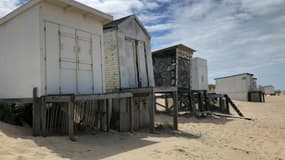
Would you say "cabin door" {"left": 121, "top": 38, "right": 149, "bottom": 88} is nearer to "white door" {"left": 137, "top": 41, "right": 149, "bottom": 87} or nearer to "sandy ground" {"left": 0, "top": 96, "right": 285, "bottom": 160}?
"white door" {"left": 137, "top": 41, "right": 149, "bottom": 87}

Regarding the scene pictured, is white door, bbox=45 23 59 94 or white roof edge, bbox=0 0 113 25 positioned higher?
white roof edge, bbox=0 0 113 25

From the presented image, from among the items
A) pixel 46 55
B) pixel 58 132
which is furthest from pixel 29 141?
pixel 46 55

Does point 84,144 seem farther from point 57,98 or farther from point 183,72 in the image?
point 183,72

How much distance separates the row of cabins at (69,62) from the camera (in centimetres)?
827

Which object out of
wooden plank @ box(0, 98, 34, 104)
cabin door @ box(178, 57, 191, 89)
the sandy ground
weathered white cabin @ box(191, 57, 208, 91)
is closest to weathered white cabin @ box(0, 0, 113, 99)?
wooden plank @ box(0, 98, 34, 104)

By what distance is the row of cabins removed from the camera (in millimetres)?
8273

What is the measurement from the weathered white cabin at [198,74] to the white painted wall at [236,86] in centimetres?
1483

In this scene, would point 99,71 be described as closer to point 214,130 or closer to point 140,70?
point 140,70

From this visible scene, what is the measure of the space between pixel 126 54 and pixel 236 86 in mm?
30064

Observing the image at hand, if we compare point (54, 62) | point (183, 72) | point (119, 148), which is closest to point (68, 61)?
point (54, 62)

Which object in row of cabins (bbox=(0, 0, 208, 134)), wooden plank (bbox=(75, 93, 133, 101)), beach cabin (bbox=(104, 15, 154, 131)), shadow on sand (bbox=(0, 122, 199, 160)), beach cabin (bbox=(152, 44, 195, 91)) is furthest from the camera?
beach cabin (bbox=(152, 44, 195, 91))

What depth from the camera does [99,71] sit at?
10328 mm

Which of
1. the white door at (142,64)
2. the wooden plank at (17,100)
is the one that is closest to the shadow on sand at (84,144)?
the wooden plank at (17,100)

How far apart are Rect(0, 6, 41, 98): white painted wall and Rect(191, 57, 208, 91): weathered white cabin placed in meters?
15.9
